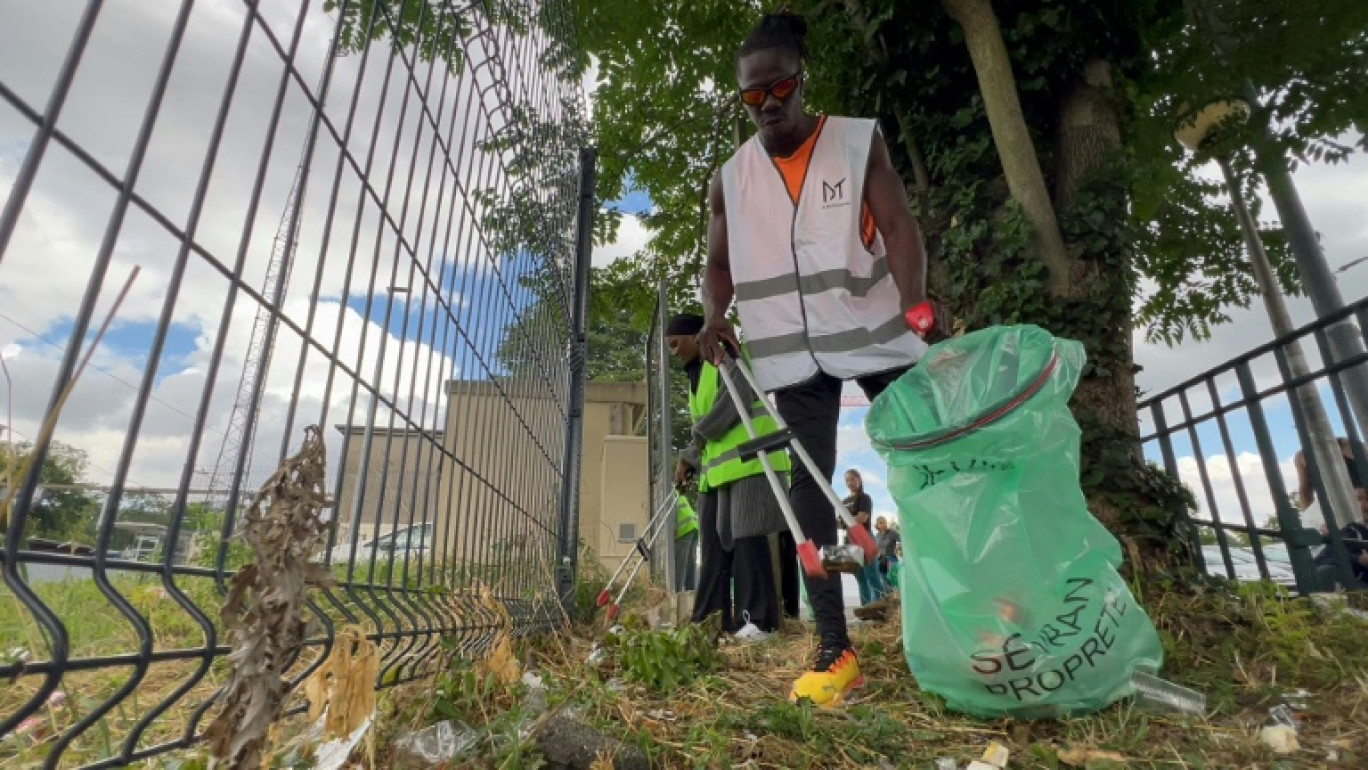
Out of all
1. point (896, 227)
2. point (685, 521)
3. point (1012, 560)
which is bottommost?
point (1012, 560)

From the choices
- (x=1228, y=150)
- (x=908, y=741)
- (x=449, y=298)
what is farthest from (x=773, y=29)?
(x=1228, y=150)

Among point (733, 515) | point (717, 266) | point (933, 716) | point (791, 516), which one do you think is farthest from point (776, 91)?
point (933, 716)

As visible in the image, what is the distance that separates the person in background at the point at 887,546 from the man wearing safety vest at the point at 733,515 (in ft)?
12.7

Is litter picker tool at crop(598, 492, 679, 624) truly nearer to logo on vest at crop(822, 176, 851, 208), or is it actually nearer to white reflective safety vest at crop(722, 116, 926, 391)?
white reflective safety vest at crop(722, 116, 926, 391)

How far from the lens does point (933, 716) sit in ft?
6.50

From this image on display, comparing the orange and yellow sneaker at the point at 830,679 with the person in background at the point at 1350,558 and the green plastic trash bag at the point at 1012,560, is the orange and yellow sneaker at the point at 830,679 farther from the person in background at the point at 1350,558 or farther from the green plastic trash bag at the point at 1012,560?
the person in background at the point at 1350,558

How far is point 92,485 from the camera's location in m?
0.94

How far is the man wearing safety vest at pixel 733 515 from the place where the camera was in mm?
3715

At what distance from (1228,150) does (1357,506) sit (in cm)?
282

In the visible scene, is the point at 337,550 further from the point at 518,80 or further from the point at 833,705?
the point at 518,80

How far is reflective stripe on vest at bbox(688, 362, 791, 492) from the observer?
3.72 meters

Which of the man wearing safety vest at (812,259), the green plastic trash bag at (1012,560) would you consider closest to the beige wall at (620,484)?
the man wearing safety vest at (812,259)

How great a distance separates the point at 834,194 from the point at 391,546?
1.95 meters

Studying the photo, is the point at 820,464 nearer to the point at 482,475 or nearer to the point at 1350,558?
the point at 482,475
